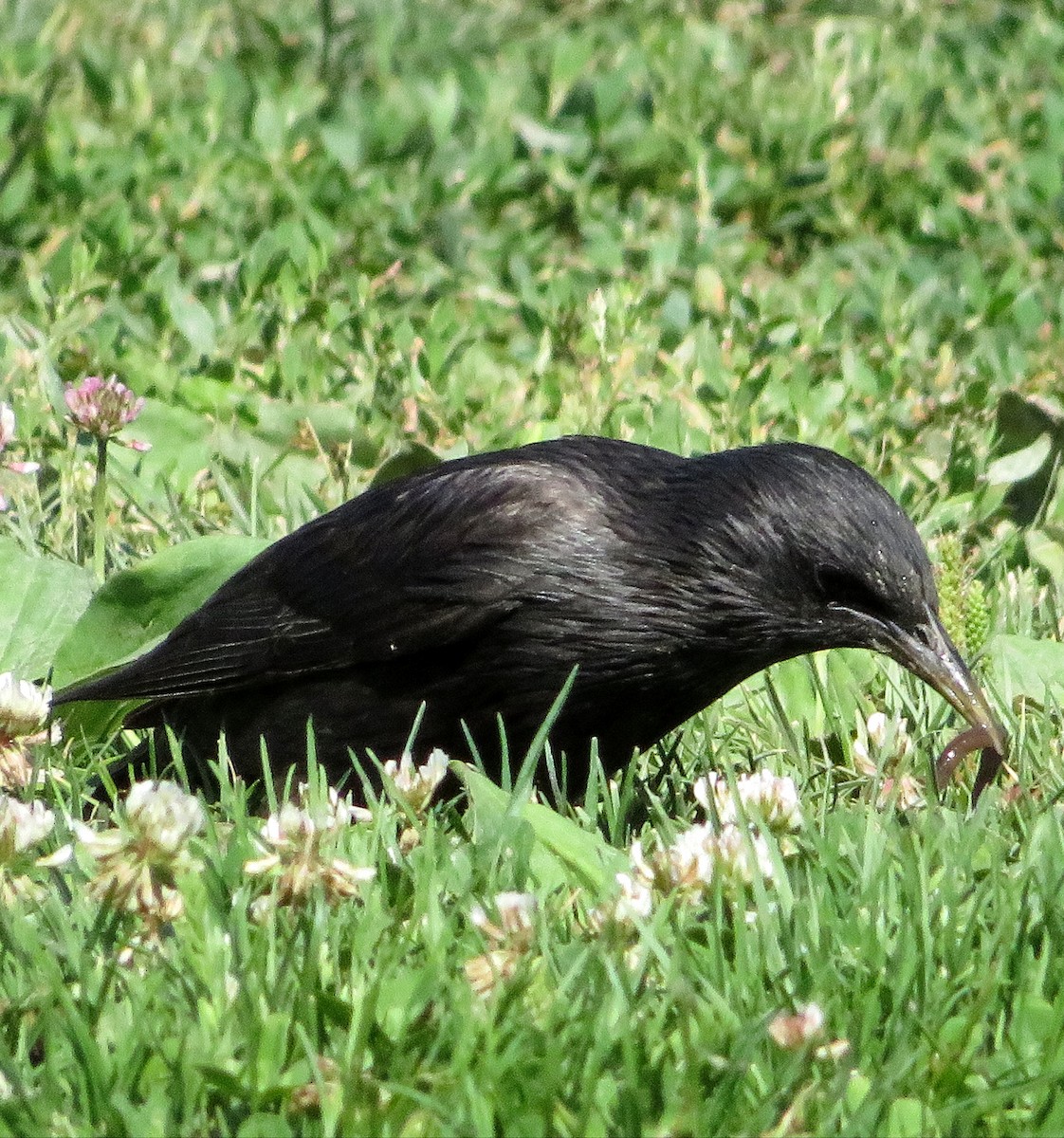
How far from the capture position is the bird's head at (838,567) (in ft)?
12.5

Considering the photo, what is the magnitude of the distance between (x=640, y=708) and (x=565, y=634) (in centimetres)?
20

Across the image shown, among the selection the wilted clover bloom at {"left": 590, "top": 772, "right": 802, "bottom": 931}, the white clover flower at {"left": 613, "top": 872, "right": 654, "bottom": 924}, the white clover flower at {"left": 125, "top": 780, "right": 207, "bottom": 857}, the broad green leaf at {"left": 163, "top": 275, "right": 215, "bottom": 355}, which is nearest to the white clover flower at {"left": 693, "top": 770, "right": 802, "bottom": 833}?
the wilted clover bloom at {"left": 590, "top": 772, "right": 802, "bottom": 931}

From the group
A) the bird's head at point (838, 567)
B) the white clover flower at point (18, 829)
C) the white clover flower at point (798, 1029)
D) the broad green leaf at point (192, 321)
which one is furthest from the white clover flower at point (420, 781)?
the broad green leaf at point (192, 321)

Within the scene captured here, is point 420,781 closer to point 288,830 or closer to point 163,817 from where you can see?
point 288,830

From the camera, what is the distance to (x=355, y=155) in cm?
754

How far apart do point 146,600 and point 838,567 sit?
151 centimetres

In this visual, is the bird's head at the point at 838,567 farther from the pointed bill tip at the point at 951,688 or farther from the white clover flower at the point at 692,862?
the white clover flower at the point at 692,862

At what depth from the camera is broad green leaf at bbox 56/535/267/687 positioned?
4398mm

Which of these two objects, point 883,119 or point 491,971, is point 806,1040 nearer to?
point 491,971

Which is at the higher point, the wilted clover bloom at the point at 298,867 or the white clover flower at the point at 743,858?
the wilted clover bloom at the point at 298,867

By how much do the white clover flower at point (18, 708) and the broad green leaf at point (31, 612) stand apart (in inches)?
28.2

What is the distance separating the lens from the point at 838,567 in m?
3.84

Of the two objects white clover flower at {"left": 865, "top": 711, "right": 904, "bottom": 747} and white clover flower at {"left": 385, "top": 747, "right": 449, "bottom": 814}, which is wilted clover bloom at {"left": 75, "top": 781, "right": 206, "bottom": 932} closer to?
white clover flower at {"left": 385, "top": 747, "right": 449, "bottom": 814}

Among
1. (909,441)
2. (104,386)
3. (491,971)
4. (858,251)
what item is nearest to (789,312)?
(858,251)
